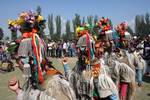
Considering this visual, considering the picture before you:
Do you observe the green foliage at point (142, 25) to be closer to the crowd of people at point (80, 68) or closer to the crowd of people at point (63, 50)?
the crowd of people at point (63, 50)

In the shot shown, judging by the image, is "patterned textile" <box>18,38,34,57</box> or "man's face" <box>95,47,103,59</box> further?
"man's face" <box>95,47,103,59</box>

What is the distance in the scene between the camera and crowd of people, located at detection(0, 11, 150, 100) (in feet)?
15.9

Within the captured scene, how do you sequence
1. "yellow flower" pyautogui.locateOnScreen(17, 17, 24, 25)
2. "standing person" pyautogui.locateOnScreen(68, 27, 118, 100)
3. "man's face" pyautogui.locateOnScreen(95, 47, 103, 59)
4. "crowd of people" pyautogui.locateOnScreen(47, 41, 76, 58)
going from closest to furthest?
1. "yellow flower" pyautogui.locateOnScreen(17, 17, 24, 25)
2. "standing person" pyautogui.locateOnScreen(68, 27, 118, 100)
3. "man's face" pyautogui.locateOnScreen(95, 47, 103, 59)
4. "crowd of people" pyautogui.locateOnScreen(47, 41, 76, 58)

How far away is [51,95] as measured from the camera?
471 cm

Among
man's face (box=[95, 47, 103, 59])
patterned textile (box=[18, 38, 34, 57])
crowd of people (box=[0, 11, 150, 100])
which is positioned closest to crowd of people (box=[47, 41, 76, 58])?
crowd of people (box=[0, 11, 150, 100])

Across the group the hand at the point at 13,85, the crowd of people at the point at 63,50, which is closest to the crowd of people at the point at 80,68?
the hand at the point at 13,85

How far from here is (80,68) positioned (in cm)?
658

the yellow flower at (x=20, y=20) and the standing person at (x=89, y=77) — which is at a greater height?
the yellow flower at (x=20, y=20)

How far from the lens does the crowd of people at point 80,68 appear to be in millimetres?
4840

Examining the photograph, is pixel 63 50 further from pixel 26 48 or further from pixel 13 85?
pixel 26 48

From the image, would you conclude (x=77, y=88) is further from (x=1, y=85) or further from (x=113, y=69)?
(x=1, y=85)

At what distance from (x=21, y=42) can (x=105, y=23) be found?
330 cm

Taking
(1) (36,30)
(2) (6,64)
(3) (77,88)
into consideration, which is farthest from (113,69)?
(2) (6,64)

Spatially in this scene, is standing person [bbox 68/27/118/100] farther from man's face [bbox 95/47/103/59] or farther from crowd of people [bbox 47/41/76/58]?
crowd of people [bbox 47/41/76/58]
